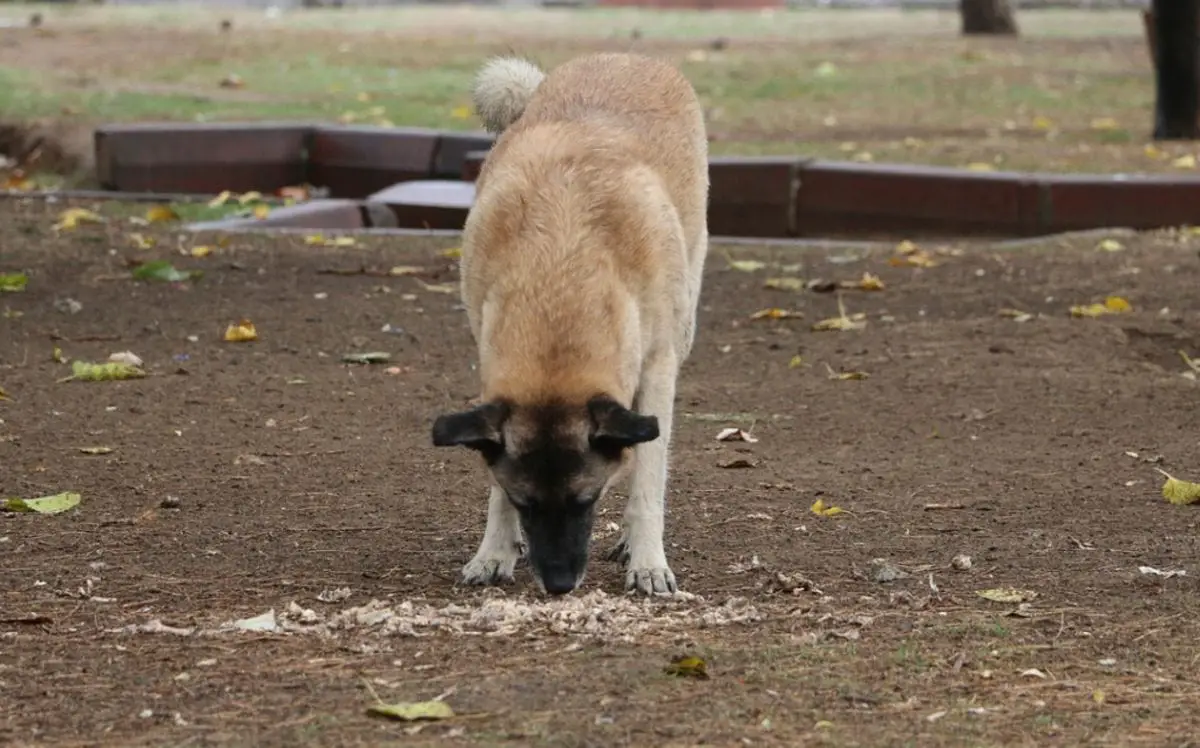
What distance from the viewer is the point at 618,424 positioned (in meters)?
4.70

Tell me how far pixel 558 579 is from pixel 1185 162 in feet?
29.0

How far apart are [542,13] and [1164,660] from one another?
29.3 metres

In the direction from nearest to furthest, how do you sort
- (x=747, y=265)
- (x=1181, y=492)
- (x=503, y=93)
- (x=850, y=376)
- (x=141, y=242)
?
(x=1181, y=492)
(x=503, y=93)
(x=850, y=376)
(x=747, y=265)
(x=141, y=242)

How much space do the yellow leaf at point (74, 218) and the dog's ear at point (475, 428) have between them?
6.72 meters

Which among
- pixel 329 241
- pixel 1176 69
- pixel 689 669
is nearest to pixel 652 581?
pixel 689 669

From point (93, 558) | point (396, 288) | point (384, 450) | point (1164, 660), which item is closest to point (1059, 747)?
point (1164, 660)

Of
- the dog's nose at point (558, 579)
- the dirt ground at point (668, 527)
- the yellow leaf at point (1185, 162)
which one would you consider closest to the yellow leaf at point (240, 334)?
the dirt ground at point (668, 527)

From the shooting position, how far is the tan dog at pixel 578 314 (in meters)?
4.78

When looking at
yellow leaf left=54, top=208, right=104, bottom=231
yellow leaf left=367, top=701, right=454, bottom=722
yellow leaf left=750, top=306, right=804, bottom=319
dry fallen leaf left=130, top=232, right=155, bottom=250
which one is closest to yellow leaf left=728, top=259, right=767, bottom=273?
yellow leaf left=750, top=306, right=804, bottom=319

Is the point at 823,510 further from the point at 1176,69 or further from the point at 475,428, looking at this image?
the point at 1176,69

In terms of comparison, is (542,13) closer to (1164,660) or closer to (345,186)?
(345,186)

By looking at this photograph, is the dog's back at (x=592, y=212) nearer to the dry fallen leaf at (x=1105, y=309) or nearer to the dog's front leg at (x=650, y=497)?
the dog's front leg at (x=650, y=497)

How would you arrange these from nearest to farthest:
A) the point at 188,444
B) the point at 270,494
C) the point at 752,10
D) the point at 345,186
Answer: the point at 270,494 → the point at 188,444 → the point at 345,186 → the point at 752,10

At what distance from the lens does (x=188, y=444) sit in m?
6.79
